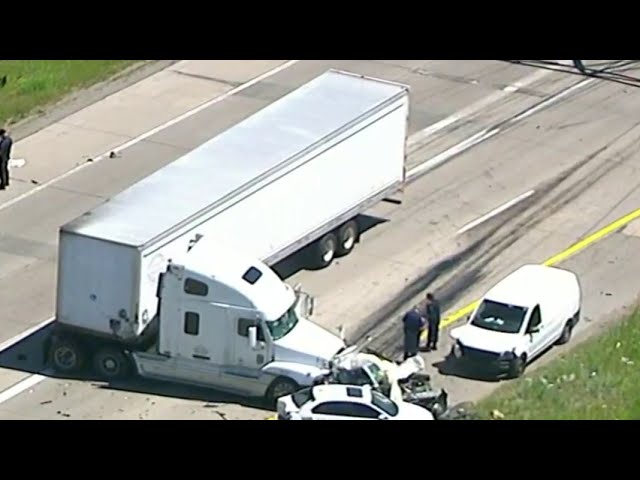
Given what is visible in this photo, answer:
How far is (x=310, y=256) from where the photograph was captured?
2450 cm

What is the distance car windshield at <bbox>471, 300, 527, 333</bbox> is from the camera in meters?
21.4

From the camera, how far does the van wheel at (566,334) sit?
22.4m

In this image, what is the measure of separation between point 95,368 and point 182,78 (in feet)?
44.5

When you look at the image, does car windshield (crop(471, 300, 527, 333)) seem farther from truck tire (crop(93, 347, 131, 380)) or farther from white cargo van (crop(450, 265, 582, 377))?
truck tire (crop(93, 347, 131, 380))

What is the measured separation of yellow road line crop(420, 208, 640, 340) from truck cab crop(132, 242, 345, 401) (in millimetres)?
2994

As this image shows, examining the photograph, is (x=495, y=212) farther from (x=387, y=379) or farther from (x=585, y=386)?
(x=585, y=386)

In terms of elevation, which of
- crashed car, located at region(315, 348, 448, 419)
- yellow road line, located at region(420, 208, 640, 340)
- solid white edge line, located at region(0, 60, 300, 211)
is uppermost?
crashed car, located at region(315, 348, 448, 419)

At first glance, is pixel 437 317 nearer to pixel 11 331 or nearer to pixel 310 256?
pixel 310 256

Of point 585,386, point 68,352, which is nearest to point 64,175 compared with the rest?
point 68,352

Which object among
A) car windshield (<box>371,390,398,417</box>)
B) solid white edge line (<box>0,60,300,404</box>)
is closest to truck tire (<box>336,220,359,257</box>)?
solid white edge line (<box>0,60,300,404</box>)

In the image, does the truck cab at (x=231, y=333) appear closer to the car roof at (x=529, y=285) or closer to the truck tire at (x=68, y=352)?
the truck tire at (x=68, y=352)

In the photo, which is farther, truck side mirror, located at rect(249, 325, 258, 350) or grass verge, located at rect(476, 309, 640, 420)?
truck side mirror, located at rect(249, 325, 258, 350)

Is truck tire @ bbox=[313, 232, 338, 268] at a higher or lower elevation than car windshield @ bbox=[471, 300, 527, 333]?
lower
